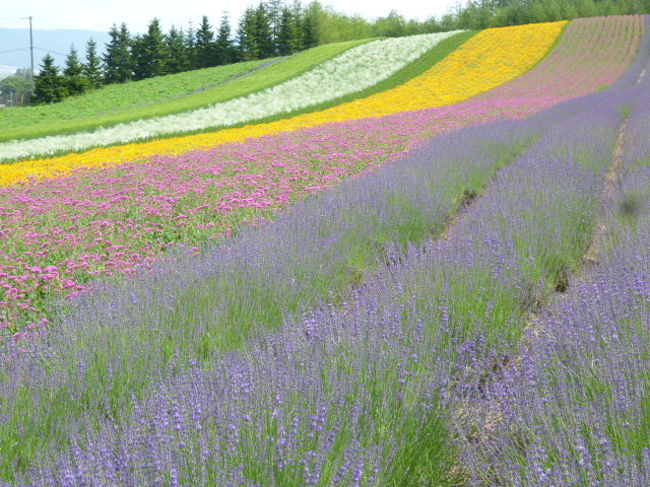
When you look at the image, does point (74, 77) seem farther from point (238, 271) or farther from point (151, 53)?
point (238, 271)

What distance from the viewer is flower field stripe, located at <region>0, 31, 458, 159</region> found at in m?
16.7

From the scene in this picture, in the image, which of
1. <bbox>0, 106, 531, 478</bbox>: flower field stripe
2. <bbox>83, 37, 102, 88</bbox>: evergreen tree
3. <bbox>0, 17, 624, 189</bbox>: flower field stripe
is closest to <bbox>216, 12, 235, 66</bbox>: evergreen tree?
<bbox>83, 37, 102, 88</bbox>: evergreen tree

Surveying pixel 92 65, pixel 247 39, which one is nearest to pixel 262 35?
pixel 247 39

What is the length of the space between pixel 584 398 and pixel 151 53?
51.3 meters

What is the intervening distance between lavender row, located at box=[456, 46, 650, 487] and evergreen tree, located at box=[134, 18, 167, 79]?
50328 mm

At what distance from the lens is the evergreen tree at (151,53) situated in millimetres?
48688

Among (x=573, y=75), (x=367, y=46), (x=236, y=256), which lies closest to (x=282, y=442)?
(x=236, y=256)

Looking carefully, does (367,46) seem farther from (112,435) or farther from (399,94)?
(112,435)

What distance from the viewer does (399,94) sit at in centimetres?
2598

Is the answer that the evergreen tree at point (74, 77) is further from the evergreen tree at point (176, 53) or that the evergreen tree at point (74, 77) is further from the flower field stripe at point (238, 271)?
the flower field stripe at point (238, 271)

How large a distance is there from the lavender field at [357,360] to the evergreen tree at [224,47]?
4947cm

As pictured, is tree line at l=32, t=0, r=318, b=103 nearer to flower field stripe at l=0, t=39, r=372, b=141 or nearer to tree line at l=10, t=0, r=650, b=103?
tree line at l=10, t=0, r=650, b=103

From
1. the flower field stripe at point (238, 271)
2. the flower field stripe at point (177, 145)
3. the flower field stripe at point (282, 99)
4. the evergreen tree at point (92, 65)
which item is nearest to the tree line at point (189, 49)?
the evergreen tree at point (92, 65)

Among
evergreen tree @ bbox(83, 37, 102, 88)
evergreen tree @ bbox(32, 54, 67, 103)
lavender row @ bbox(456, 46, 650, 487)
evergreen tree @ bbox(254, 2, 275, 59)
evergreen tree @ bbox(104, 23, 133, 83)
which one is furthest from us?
evergreen tree @ bbox(254, 2, 275, 59)
